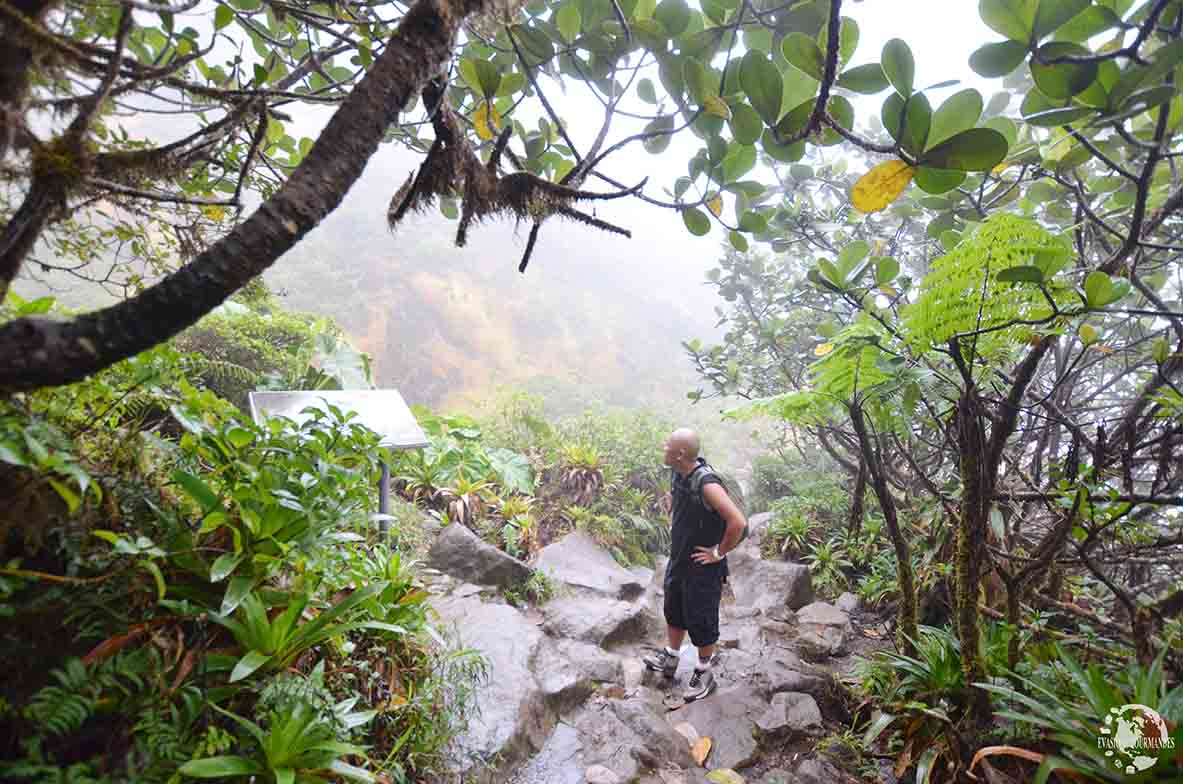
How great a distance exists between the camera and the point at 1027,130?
8.18ft

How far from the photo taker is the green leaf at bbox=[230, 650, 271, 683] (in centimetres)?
136

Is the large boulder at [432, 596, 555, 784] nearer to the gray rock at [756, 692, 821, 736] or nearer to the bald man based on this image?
the bald man

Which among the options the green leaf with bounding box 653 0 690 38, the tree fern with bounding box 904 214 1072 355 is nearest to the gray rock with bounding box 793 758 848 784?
the tree fern with bounding box 904 214 1072 355

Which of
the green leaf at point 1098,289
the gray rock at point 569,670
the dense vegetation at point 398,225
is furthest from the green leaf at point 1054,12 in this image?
the gray rock at point 569,670

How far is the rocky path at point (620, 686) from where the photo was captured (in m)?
2.30

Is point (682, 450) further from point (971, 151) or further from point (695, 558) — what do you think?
point (971, 151)

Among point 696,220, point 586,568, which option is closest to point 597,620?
point 586,568

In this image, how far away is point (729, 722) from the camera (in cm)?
271

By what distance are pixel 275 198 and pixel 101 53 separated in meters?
0.62

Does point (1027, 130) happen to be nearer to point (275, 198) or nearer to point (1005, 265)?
point (1005, 265)

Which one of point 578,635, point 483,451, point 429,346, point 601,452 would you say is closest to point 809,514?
point 601,452

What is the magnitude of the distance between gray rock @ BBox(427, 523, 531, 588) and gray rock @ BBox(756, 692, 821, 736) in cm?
206

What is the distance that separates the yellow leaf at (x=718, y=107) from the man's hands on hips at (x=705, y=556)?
2.66 metres

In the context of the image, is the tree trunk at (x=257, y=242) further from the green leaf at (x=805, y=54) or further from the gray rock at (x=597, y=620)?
the gray rock at (x=597, y=620)
